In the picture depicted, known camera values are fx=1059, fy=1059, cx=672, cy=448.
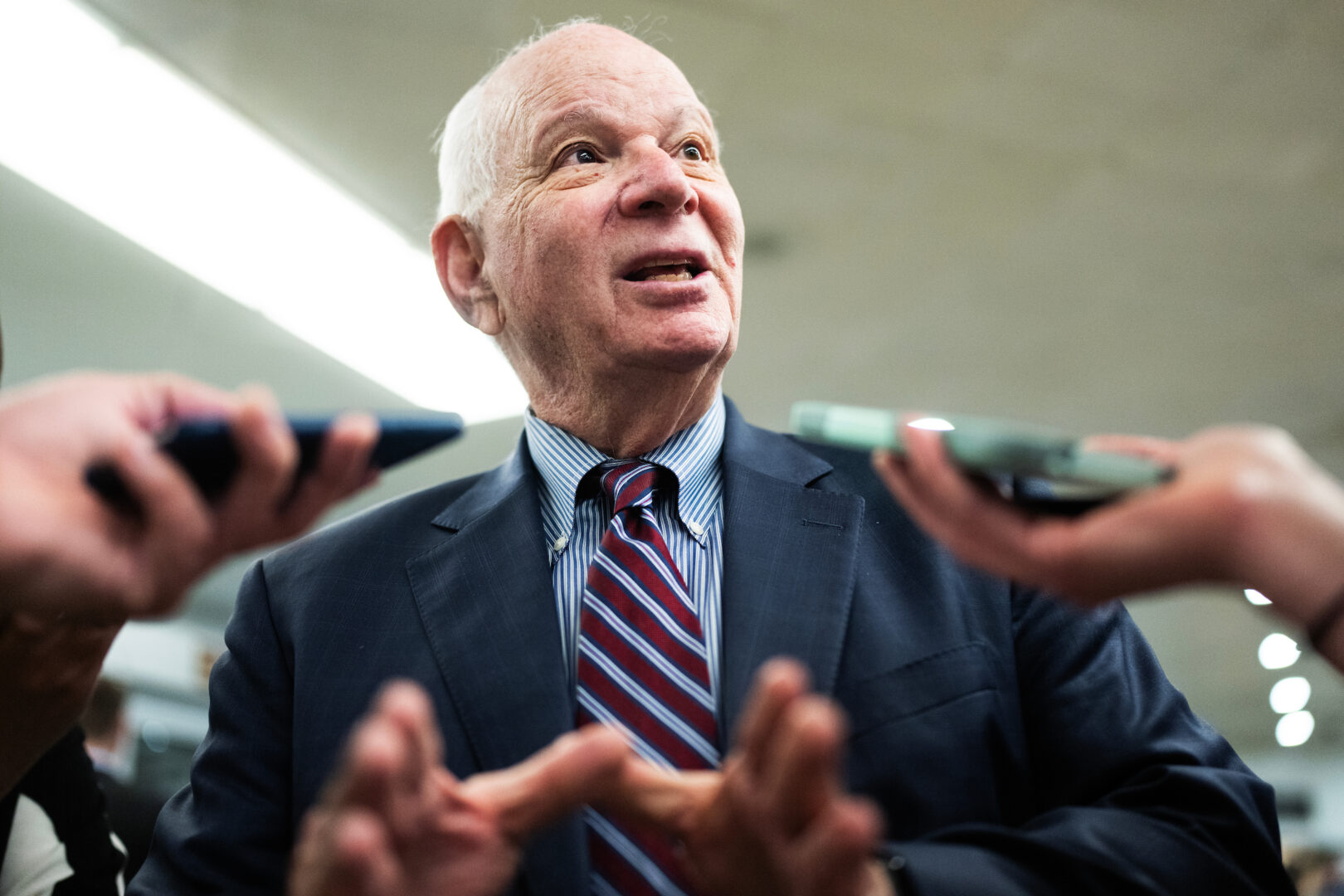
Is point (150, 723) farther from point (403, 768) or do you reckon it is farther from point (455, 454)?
point (403, 768)

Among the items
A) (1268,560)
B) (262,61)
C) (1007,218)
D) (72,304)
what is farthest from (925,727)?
Answer: (72,304)

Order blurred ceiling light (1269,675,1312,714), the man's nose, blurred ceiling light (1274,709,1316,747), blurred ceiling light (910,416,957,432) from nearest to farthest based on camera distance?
blurred ceiling light (910,416,957,432) < the man's nose < blurred ceiling light (1269,675,1312,714) < blurred ceiling light (1274,709,1316,747)

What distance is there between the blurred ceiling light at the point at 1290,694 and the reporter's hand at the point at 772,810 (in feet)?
38.2

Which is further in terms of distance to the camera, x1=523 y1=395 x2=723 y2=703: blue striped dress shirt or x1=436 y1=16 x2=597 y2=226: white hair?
x1=436 y1=16 x2=597 y2=226: white hair

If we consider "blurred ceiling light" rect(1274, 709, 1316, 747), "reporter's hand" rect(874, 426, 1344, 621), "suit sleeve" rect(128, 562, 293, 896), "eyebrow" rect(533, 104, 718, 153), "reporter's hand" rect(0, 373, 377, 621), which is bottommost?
"blurred ceiling light" rect(1274, 709, 1316, 747)

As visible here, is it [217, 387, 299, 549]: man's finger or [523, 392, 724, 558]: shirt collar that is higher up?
[217, 387, 299, 549]: man's finger

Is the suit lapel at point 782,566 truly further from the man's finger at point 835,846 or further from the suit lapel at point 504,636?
the man's finger at point 835,846

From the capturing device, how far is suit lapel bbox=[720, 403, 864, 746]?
1.33 metres

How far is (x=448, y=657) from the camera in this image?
4.65 feet

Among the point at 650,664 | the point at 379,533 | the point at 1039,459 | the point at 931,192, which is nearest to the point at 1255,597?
the point at 1039,459

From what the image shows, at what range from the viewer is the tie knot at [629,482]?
1579mm

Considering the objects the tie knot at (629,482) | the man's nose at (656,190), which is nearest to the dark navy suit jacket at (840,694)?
the tie knot at (629,482)

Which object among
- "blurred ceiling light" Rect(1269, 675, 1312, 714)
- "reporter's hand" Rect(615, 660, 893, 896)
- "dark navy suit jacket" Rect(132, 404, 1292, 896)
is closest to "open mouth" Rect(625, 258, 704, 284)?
"dark navy suit jacket" Rect(132, 404, 1292, 896)

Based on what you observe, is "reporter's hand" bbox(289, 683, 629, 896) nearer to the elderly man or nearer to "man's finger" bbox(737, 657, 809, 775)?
the elderly man
